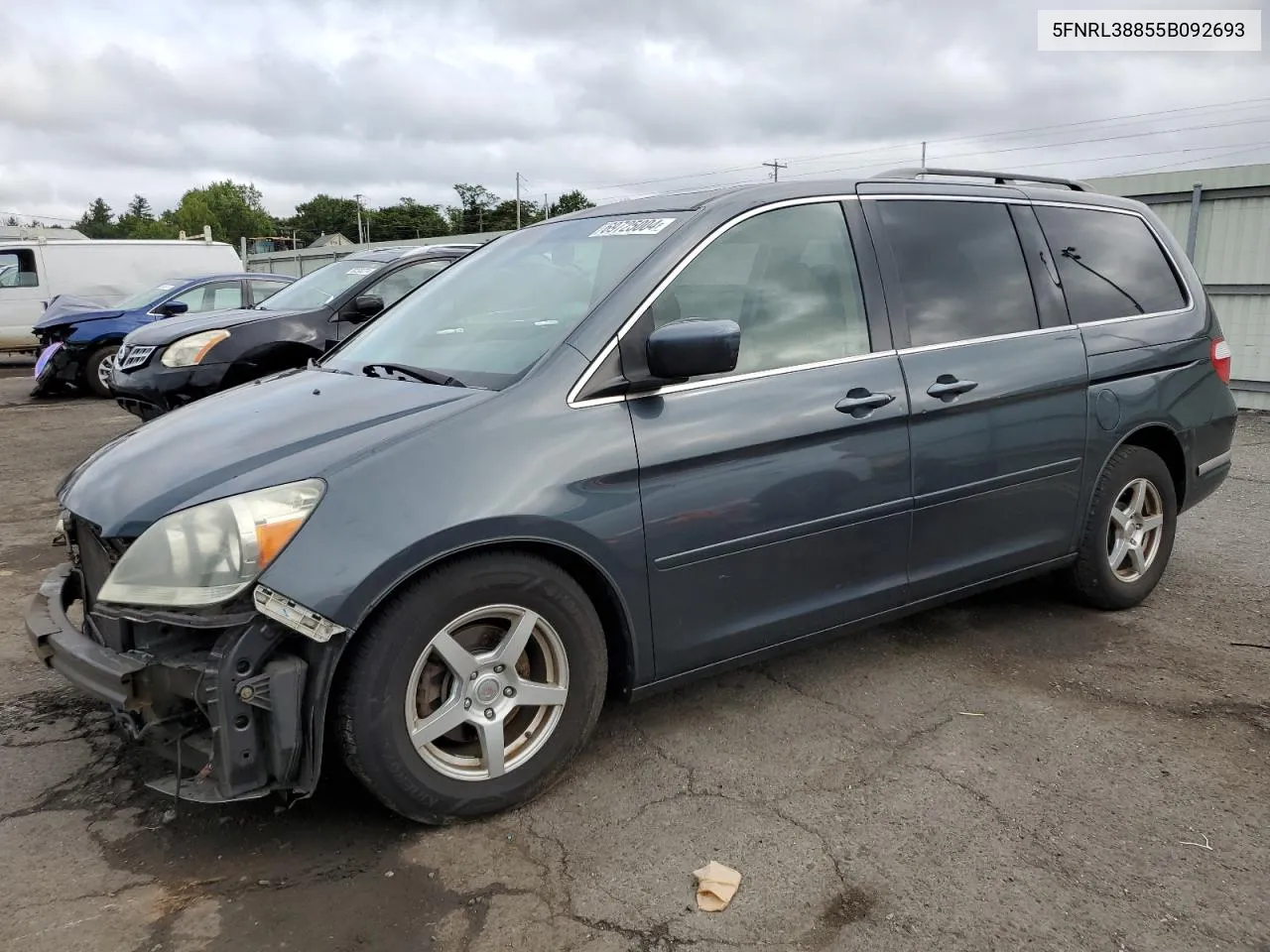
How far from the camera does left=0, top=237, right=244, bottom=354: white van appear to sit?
1677 centimetres

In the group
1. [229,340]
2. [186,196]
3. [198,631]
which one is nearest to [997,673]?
[198,631]

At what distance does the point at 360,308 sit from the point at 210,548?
5272 millimetres

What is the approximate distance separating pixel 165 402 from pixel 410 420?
5.14 metres

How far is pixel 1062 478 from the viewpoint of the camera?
4.03 m

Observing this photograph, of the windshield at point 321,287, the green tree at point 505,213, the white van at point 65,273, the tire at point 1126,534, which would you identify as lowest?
the tire at point 1126,534

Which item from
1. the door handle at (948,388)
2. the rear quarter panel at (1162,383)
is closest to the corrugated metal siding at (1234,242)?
the rear quarter panel at (1162,383)

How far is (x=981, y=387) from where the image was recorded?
145 inches

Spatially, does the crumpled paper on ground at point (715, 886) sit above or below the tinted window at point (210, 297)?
below

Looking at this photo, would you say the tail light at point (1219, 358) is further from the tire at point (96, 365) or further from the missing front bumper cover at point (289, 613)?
the tire at point (96, 365)

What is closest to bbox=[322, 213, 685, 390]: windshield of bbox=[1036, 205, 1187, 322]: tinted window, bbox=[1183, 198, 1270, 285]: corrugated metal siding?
bbox=[1036, 205, 1187, 322]: tinted window

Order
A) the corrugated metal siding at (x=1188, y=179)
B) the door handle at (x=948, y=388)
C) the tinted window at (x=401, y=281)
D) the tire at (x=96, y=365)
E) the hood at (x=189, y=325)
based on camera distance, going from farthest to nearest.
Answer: the tire at (x=96, y=365), the corrugated metal siding at (x=1188, y=179), the tinted window at (x=401, y=281), the hood at (x=189, y=325), the door handle at (x=948, y=388)

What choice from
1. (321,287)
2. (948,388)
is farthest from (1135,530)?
(321,287)

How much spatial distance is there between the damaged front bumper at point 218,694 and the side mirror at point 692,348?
1190 millimetres

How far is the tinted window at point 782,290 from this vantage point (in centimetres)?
322
